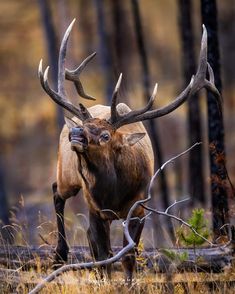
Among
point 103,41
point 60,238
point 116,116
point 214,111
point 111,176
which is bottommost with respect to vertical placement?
point 60,238

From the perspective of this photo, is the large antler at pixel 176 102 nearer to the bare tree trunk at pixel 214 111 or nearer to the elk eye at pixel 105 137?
the elk eye at pixel 105 137

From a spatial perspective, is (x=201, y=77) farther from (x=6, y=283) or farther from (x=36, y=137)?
(x=36, y=137)

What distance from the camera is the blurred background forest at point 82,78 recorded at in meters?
31.3

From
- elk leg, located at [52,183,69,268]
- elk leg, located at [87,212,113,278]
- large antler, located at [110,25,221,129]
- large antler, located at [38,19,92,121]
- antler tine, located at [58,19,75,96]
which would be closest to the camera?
large antler, located at [110,25,221,129]

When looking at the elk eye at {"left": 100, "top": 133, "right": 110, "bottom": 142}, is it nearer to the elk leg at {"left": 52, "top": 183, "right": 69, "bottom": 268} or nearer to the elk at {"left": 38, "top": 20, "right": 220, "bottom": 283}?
the elk at {"left": 38, "top": 20, "right": 220, "bottom": 283}

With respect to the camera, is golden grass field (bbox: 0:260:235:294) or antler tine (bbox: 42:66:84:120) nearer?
golden grass field (bbox: 0:260:235:294)

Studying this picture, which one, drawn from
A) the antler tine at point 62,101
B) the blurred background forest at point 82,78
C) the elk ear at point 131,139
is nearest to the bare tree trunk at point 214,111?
the elk ear at point 131,139

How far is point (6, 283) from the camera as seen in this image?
354 inches

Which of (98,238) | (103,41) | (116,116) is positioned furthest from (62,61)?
(103,41)

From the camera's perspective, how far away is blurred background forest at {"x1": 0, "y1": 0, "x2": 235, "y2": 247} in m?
31.3

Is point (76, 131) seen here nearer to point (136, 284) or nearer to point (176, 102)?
point (176, 102)

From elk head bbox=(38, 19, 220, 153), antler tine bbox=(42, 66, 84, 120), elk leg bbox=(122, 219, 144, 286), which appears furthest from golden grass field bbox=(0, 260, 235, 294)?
antler tine bbox=(42, 66, 84, 120)

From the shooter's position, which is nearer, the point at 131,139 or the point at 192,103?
the point at 131,139

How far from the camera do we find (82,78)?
113 feet
